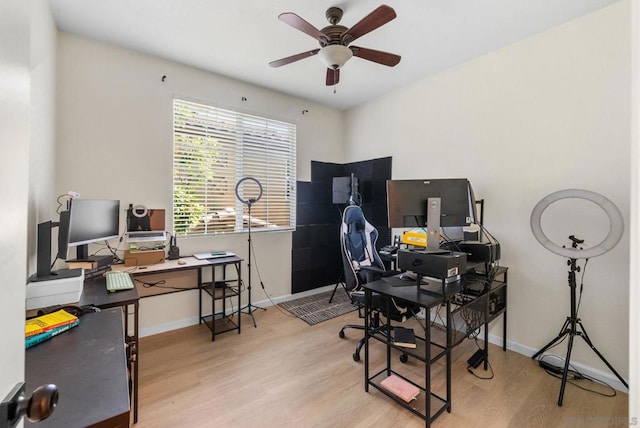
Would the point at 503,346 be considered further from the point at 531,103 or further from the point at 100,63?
the point at 100,63

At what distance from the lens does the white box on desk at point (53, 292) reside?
1408mm

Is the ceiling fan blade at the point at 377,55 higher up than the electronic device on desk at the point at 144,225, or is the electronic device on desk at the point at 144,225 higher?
the ceiling fan blade at the point at 377,55

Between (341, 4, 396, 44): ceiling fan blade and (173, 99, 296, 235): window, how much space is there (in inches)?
72.6

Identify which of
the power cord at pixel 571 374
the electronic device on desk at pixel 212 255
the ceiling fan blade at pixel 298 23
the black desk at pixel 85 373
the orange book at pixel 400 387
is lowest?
the power cord at pixel 571 374

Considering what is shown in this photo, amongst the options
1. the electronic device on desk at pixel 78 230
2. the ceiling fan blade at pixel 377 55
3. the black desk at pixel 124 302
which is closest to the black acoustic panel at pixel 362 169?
the ceiling fan blade at pixel 377 55

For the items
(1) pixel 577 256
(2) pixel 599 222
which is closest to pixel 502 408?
(1) pixel 577 256

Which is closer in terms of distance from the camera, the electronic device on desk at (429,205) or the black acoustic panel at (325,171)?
the electronic device on desk at (429,205)

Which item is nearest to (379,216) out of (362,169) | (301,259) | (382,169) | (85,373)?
(382,169)

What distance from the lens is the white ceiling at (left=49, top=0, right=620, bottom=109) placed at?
2.07m

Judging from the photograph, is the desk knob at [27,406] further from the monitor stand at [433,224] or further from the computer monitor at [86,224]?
the monitor stand at [433,224]

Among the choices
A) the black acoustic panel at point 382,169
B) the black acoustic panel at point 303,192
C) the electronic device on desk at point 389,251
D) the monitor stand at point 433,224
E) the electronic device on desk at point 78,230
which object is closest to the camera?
the electronic device on desk at point 78,230

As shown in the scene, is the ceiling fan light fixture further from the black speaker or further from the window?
the black speaker

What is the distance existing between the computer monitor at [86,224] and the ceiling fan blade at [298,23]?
6.18 ft

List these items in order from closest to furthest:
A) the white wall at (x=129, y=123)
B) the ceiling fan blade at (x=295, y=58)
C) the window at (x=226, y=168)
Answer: the ceiling fan blade at (x=295, y=58) < the white wall at (x=129, y=123) < the window at (x=226, y=168)
